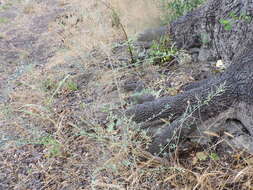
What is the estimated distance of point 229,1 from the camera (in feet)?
6.02

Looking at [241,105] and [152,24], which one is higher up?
[152,24]

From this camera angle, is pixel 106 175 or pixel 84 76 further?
pixel 84 76

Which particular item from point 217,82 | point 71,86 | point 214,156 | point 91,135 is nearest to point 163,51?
point 217,82

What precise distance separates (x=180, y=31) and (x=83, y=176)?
6.51ft

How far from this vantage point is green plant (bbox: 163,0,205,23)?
9.37 ft

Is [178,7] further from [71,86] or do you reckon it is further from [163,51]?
[71,86]

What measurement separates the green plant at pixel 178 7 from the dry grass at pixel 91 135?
0.40 meters

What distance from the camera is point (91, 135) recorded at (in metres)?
1.32

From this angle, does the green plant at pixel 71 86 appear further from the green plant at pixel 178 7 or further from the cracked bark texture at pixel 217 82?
the green plant at pixel 178 7

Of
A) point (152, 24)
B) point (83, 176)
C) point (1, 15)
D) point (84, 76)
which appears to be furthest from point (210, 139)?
point (1, 15)

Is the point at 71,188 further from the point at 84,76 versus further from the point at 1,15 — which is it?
the point at 1,15

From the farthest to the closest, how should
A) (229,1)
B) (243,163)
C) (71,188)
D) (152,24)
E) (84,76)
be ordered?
(152,24) → (84,76) → (229,1) → (71,188) → (243,163)

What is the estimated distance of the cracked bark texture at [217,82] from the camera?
1.46 metres

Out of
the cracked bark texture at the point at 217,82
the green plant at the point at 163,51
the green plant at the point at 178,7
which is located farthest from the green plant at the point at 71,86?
the green plant at the point at 178,7
